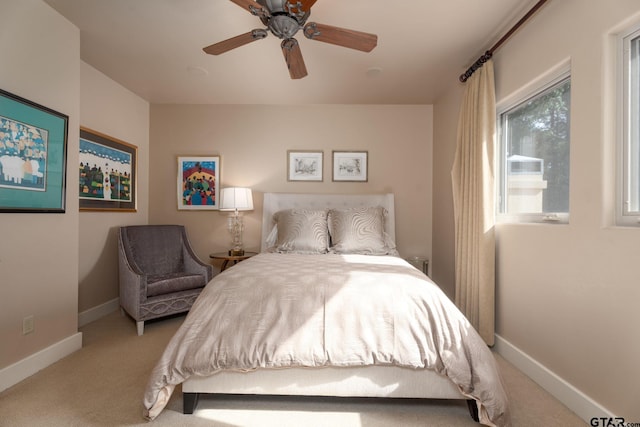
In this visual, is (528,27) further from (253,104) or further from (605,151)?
(253,104)

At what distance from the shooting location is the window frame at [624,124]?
153 centimetres

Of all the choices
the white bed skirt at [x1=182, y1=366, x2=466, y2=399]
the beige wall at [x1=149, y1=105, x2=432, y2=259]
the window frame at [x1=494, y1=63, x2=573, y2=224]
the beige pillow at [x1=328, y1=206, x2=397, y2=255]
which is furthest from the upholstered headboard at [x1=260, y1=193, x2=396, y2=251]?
the white bed skirt at [x1=182, y1=366, x2=466, y2=399]

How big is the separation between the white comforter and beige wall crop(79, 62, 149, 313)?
210 cm

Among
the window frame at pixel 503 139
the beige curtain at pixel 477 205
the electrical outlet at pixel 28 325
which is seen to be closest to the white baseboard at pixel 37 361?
the electrical outlet at pixel 28 325

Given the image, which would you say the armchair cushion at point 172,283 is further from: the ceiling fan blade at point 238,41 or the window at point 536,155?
the window at point 536,155

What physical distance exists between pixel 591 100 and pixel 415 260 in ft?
7.97

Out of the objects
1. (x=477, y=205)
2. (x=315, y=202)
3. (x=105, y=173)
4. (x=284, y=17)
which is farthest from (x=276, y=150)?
(x=477, y=205)

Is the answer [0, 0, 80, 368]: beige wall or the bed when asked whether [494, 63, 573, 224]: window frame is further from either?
[0, 0, 80, 368]: beige wall

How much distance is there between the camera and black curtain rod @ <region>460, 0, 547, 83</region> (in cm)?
204

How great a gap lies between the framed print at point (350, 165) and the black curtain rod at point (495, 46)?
1.48 metres

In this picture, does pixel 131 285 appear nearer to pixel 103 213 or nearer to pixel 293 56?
pixel 103 213

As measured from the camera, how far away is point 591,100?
1.68 m

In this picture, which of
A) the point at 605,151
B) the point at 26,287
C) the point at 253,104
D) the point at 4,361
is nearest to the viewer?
the point at 605,151

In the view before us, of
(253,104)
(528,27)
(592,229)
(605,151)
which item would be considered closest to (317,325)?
(592,229)
